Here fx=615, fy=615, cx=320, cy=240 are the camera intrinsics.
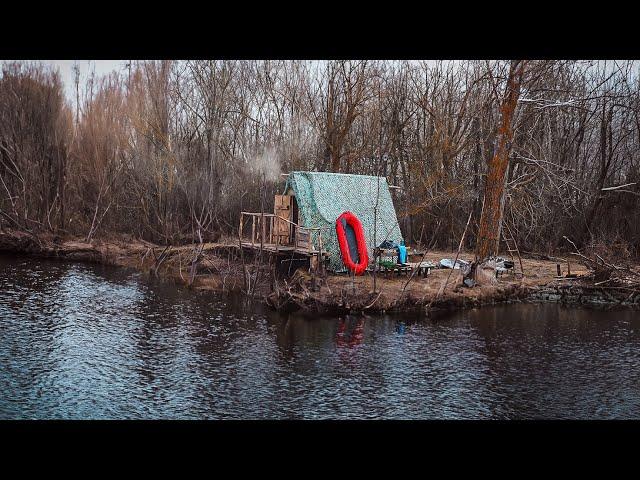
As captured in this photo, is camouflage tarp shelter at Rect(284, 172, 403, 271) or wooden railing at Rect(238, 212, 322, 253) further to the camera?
camouflage tarp shelter at Rect(284, 172, 403, 271)

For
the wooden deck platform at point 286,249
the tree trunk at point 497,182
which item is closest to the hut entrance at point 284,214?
the wooden deck platform at point 286,249

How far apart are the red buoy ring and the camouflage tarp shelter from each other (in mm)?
386

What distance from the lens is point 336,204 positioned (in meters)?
18.0

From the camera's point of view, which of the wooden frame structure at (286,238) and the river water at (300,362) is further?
the wooden frame structure at (286,238)

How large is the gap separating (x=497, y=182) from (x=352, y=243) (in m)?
4.58

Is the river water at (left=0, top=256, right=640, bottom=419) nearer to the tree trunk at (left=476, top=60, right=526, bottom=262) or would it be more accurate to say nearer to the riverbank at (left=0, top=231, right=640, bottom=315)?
the riverbank at (left=0, top=231, right=640, bottom=315)

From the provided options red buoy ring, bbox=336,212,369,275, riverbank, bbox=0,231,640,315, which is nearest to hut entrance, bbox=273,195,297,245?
riverbank, bbox=0,231,640,315

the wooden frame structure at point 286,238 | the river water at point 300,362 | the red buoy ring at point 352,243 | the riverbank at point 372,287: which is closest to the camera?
the river water at point 300,362

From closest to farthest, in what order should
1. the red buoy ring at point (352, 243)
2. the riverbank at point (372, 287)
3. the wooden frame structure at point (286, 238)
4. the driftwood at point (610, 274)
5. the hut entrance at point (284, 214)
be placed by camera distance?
the riverbank at point (372, 287)
the driftwood at point (610, 274)
the red buoy ring at point (352, 243)
the wooden frame structure at point (286, 238)
the hut entrance at point (284, 214)

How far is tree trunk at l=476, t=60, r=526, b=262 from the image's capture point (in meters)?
17.5

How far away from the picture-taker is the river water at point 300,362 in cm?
915

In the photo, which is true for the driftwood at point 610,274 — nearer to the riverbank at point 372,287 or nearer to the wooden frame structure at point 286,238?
the riverbank at point 372,287

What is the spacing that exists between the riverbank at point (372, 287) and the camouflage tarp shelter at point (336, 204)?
4.45 ft
